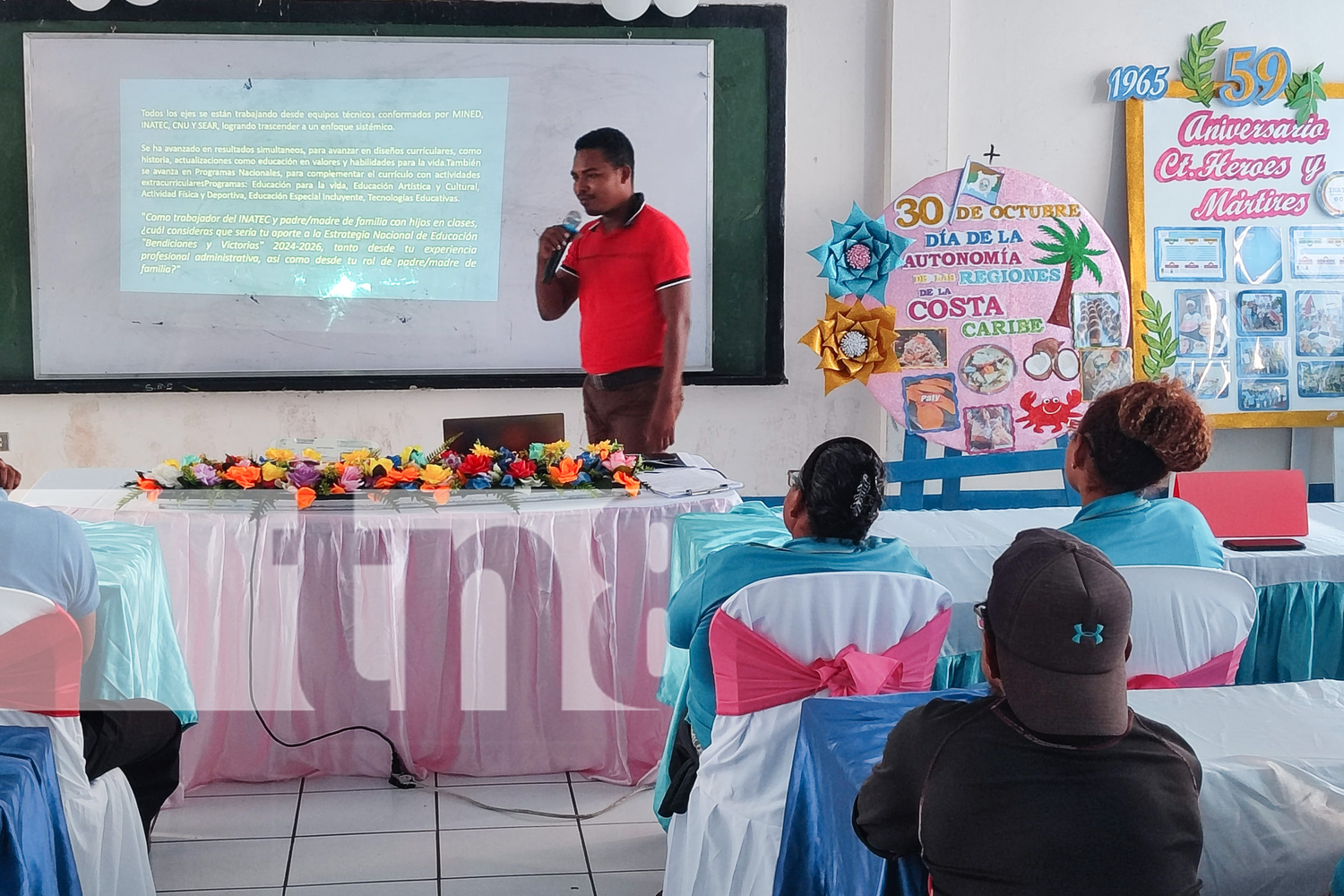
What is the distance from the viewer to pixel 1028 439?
451cm

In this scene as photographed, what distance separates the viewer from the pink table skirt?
10.4 feet

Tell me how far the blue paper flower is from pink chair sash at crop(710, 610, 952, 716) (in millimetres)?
2499

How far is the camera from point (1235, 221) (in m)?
5.08

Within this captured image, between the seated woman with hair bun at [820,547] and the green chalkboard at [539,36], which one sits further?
the green chalkboard at [539,36]

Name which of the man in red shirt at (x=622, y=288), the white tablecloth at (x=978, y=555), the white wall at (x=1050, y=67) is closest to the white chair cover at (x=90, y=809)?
the white tablecloth at (x=978, y=555)

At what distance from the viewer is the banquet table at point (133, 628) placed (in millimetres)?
2408

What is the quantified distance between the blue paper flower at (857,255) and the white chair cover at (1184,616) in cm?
242

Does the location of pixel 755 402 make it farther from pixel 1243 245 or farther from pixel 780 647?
pixel 780 647

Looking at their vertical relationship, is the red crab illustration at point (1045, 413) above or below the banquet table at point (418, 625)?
above

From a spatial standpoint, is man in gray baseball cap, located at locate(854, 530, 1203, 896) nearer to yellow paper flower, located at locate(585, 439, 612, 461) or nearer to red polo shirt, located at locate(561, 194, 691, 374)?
yellow paper flower, located at locate(585, 439, 612, 461)

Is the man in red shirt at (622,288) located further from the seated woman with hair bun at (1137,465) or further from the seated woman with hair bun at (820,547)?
the seated woman with hair bun at (820,547)

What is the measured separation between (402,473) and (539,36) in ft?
7.33

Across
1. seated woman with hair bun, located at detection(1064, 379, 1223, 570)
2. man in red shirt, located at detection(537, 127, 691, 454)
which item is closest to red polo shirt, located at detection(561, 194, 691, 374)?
man in red shirt, located at detection(537, 127, 691, 454)

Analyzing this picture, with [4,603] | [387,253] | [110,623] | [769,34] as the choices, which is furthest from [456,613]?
[769,34]
